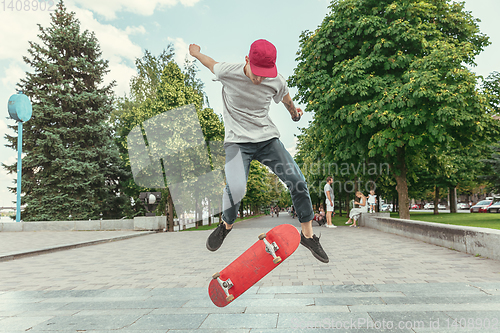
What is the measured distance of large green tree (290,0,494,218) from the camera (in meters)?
14.0

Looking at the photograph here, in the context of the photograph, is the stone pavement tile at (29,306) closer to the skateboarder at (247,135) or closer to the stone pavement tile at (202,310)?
the stone pavement tile at (202,310)

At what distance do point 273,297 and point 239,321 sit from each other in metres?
0.99

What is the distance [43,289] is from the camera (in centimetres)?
515

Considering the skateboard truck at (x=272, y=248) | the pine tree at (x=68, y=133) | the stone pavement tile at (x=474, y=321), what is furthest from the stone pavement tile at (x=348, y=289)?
the pine tree at (x=68, y=133)

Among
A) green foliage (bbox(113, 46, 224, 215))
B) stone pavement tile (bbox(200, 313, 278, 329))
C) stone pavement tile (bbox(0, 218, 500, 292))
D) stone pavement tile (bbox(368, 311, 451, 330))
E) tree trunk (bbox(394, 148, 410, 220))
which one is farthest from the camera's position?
green foliage (bbox(113, 46, 224, 215))

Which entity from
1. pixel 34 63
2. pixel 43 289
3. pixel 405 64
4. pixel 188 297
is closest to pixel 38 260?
pixel 43 289

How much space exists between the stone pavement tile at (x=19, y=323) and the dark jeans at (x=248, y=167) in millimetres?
2104

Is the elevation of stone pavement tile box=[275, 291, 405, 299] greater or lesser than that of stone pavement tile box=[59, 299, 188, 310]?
greater

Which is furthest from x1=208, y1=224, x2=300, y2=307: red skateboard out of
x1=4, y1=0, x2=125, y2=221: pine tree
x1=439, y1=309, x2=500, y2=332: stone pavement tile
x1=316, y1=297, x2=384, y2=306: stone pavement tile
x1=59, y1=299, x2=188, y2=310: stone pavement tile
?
x1=4, y1=0, x2=125, y2=221: pine tree

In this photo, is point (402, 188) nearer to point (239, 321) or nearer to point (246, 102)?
point (246, 102)

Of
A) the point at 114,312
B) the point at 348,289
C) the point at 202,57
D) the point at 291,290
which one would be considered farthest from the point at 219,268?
the point at 202,57

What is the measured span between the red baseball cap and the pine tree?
23.9m

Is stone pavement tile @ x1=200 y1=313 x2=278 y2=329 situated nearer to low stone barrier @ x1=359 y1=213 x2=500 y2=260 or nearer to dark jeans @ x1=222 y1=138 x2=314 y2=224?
dark jeans @ x1=222 y1=138 x2=314 y2=224

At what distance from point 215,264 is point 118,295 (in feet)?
8.41
